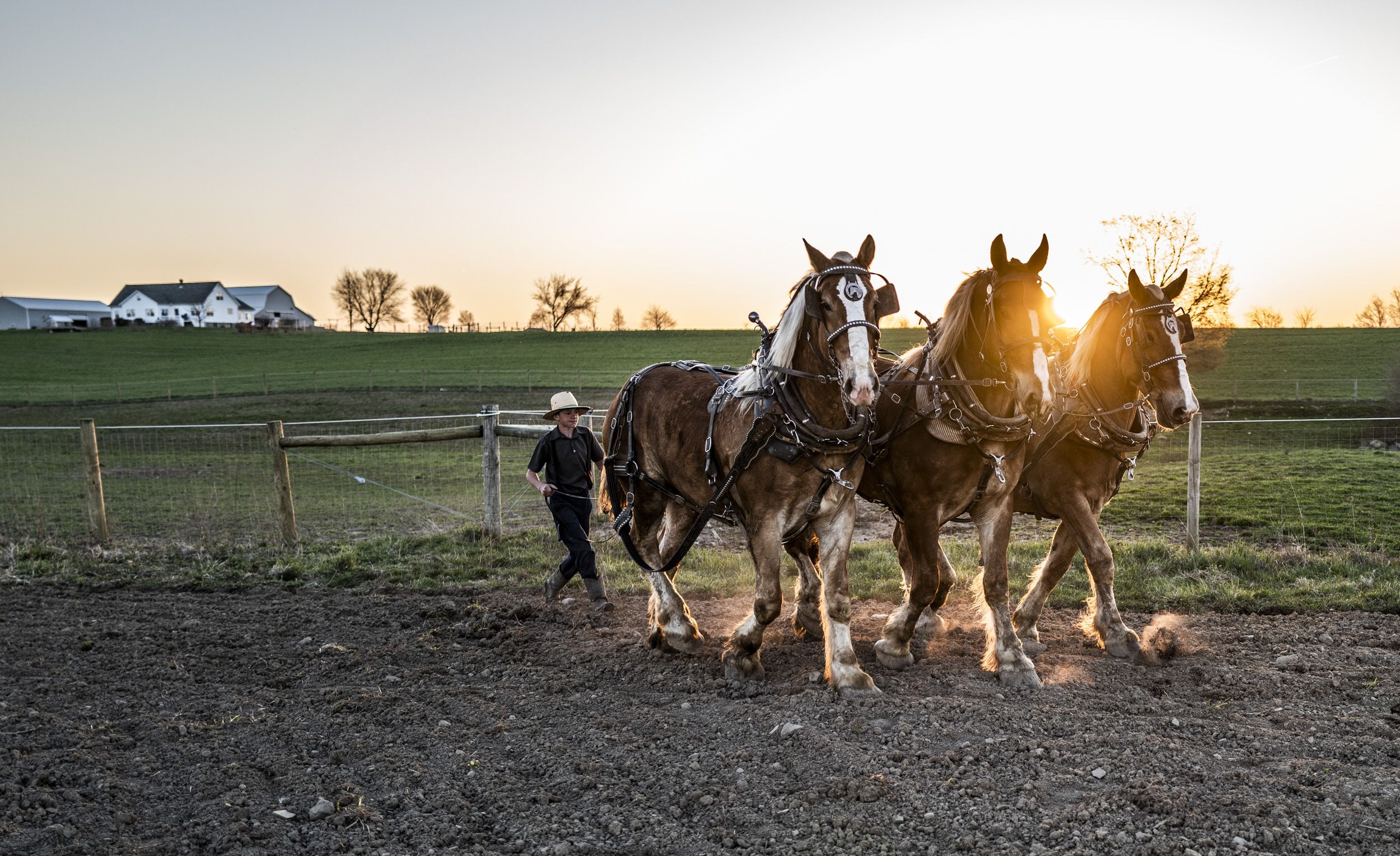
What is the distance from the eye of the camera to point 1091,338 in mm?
5168

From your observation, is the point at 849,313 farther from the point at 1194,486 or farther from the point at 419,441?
the point at 419,441

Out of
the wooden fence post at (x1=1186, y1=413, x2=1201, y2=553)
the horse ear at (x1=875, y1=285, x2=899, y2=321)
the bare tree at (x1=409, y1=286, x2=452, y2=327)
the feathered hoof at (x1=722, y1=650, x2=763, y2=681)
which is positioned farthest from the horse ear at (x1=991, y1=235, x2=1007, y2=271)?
the bare tree at (x1=409, y1=286, x2=452, y2=327)

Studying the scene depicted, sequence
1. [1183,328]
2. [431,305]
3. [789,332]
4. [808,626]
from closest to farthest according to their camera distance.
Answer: [789,332] → [1183,328] → [808,626] → [431,305]

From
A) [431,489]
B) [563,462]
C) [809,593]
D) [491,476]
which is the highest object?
[563,462]

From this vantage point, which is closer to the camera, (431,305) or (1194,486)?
(1194,486)

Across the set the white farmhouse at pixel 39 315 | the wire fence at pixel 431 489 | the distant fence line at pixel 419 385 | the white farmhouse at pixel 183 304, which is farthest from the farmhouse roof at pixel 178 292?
the wire fence at pixel 431 489

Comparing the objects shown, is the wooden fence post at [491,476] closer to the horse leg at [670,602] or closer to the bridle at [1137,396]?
the horse leg at [670,602]

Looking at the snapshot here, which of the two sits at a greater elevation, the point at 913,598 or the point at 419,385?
the point at 419,385

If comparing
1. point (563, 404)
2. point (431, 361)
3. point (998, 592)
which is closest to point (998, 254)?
point (998, 592)

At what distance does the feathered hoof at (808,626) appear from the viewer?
18.2 ft

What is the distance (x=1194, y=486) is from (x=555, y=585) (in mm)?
6039

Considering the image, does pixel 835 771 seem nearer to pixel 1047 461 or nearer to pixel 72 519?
pixel 1047 461

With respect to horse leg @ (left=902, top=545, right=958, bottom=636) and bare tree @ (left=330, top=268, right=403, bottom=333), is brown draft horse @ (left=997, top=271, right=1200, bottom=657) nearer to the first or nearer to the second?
horse leg @ (left=902, top=545, right=958, bottom=636)

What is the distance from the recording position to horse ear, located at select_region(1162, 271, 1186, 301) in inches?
193
